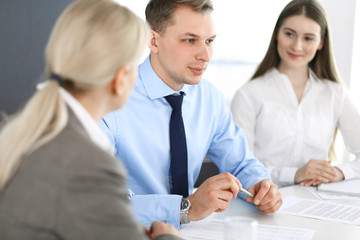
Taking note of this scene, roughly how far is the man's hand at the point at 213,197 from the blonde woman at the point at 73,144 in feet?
1.83

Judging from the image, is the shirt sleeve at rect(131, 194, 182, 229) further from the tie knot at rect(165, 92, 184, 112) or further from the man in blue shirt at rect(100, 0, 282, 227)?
the tie knot at rect(165, 92, 184, 112)

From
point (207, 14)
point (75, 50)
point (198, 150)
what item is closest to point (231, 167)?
point (198, 150)

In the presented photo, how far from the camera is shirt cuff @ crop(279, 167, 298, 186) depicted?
2.16 meters

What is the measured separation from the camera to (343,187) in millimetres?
1970

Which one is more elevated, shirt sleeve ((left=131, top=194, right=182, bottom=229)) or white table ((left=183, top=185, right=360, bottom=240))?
shirt sleeve ((left=131, top=194, right=182, bottom=229))

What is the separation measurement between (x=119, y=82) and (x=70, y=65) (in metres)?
0.12

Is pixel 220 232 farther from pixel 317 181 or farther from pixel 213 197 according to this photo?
pixel 317 181

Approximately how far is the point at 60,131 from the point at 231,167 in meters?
1.21

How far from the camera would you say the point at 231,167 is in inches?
77.0

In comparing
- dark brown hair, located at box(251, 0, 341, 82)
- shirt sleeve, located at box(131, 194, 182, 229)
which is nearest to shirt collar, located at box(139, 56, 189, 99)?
shirt sleeve, located at box(131, 194, 182, 229)

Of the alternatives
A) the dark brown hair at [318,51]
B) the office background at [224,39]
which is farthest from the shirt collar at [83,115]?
the dark brown hair at [318,51]

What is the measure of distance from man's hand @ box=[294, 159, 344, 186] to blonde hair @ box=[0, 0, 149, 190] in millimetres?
1357

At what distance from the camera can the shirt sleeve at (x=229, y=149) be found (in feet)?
6.31

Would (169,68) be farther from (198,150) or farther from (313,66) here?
(313,66)
